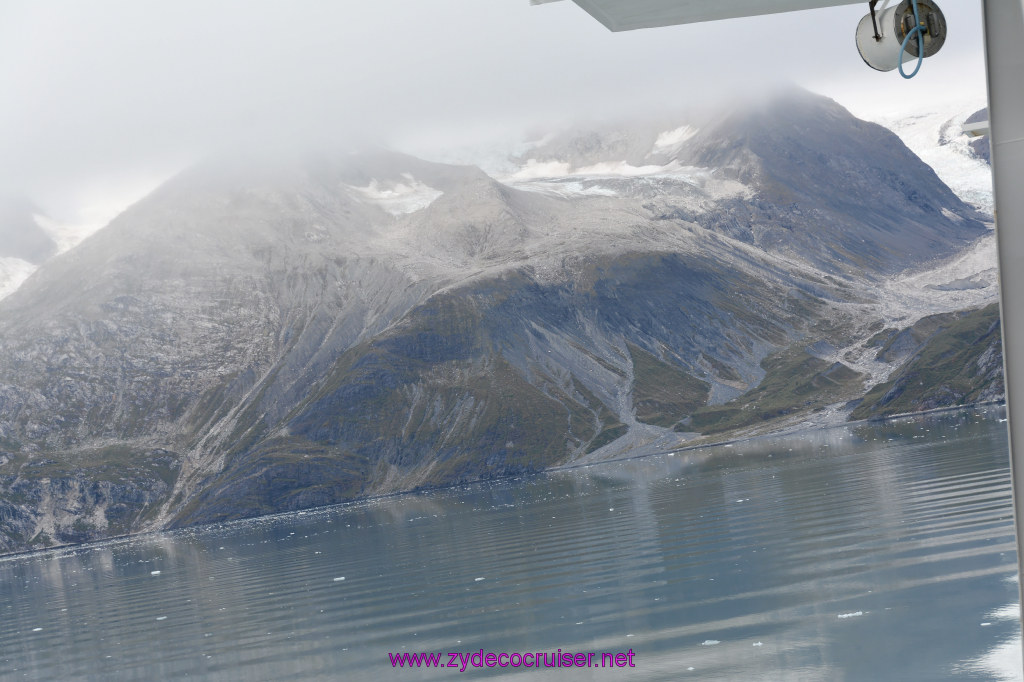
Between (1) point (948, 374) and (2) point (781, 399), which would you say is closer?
(1) point (948, 374)

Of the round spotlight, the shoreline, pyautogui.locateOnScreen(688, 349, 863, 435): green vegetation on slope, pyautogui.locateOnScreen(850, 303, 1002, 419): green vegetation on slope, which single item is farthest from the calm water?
pyautogui.locateOnScreen(688, 349, 863, 435): green vegetation on slope

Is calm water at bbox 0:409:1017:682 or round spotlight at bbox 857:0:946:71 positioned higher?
round spotlight at bbox 857:0:946:71

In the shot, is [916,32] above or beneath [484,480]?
above

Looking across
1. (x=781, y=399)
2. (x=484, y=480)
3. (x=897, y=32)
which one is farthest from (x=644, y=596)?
(x=781, y=399)

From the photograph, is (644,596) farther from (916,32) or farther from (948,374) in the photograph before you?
(948,374)

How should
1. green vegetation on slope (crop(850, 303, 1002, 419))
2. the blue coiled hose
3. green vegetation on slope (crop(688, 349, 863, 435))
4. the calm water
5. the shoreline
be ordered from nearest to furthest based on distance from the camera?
1. the blue coiled hose
2. the calm water
3. the shoreline
4. green vegetation on slope (crop(850, 303, 1002, 419))
5. green vegetation on slope (crop(688, 349, 863, 435))

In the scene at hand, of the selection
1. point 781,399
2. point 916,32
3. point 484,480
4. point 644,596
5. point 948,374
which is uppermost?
point 916,32

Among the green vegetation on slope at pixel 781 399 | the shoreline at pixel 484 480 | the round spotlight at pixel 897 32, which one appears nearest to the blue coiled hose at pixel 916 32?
the round spotlight at pixel 897 32

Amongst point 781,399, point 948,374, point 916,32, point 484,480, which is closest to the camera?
point 916,32

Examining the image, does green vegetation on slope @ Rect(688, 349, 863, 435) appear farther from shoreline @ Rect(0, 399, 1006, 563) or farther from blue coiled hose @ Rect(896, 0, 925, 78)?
blue coiled hose @ Rect(896, 0, 925, 78)
